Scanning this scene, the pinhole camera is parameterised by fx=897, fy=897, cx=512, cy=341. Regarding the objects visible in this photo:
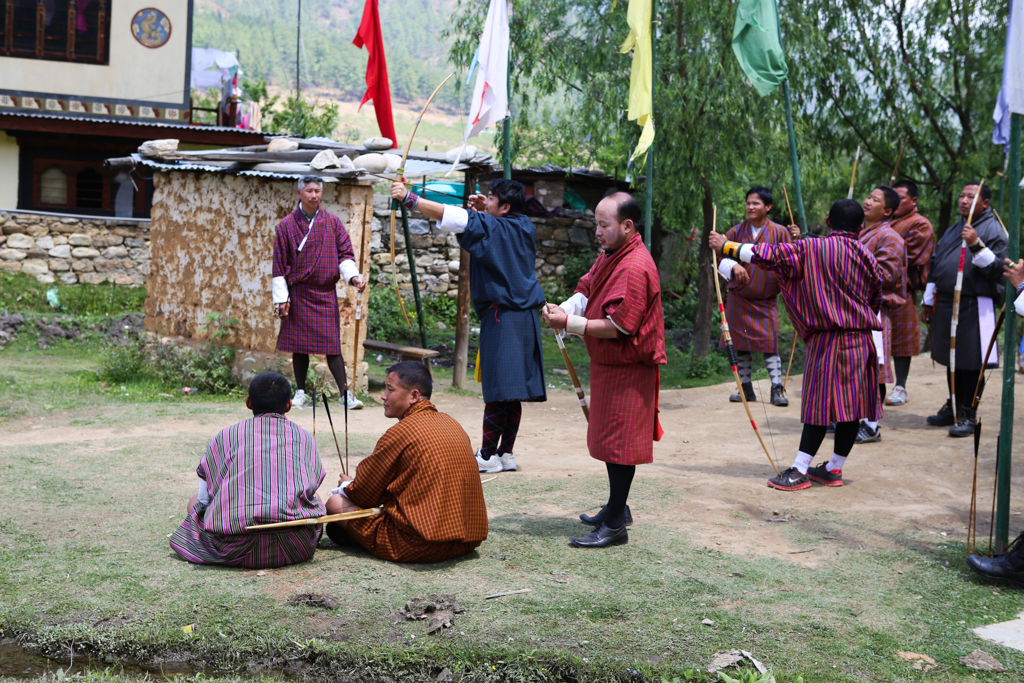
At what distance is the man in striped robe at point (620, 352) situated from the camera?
414 centimetres

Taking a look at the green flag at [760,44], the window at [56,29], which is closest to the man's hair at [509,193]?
the green flag at [760,44]

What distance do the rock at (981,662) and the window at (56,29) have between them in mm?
16653

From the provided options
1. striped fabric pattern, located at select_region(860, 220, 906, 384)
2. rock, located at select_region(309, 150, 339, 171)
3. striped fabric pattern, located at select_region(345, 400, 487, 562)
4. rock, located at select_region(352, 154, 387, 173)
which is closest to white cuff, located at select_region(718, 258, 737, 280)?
striped fabric pattern, located at select_region(860, 220, 906, 384)

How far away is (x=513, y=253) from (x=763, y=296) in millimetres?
3634

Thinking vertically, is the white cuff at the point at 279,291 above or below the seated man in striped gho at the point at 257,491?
above

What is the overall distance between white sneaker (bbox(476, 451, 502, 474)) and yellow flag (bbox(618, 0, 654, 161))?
2891 millimetres

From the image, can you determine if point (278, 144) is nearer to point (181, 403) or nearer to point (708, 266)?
point (181, 403)

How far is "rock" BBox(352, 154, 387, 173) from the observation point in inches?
318

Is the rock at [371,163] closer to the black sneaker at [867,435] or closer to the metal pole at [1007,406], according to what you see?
the black sneaker at [867,435]

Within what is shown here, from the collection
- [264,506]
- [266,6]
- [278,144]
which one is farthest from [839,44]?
[266,6]

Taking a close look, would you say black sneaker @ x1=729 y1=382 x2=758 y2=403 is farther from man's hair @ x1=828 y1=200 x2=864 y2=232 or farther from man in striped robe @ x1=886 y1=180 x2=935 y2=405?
man's hair @ x1=828 y1=200 x2=864 y2=232

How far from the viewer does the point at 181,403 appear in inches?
304

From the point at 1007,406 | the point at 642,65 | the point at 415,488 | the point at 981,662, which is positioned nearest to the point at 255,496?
the point at 415,488

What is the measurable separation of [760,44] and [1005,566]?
4.81m
